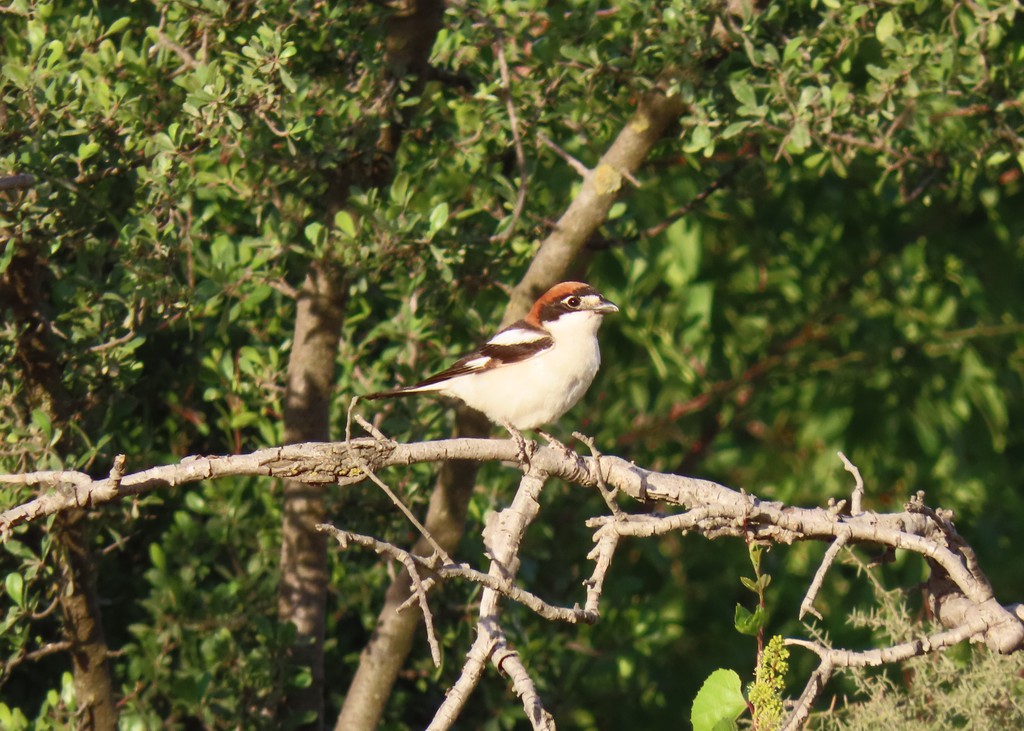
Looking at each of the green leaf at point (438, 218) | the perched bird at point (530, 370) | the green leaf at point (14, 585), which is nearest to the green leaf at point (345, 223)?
the green leaf at point (438, 218)

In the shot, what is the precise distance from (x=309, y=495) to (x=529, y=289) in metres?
1.25

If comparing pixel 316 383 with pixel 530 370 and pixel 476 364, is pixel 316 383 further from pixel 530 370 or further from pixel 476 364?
pixel 530 370

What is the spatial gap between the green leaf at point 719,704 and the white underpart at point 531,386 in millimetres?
1977

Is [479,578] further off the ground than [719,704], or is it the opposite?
[479,578]

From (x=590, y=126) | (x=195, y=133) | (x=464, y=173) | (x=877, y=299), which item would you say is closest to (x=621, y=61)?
(x=590, y=126)

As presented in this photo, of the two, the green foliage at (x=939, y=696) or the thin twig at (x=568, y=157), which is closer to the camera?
the green foliage at (x=939, y=696)

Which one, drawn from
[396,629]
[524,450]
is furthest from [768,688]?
[396,629]

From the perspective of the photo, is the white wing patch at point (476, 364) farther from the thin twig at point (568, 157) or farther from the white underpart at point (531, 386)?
the thin twig at point (568, 157)

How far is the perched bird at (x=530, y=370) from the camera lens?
5031 mm

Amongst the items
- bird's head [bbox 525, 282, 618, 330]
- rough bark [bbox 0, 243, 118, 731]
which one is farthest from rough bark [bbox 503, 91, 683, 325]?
rough bark [bbox 0, 243, 118, 731]

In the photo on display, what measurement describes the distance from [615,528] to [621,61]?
2202 mm

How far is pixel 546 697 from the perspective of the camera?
6023mm

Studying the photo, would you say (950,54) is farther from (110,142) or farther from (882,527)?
(110,142)

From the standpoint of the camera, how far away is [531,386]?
16.6 feet
